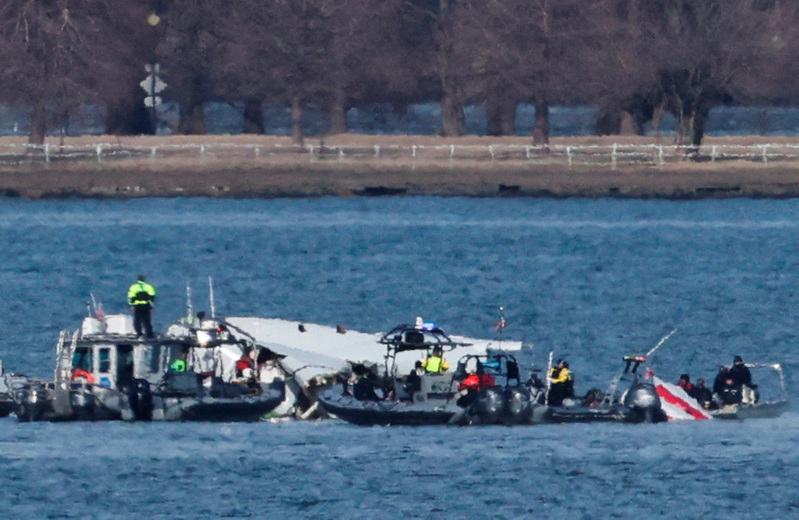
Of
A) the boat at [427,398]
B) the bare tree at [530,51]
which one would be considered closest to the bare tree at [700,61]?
the bare tree at [530,51]

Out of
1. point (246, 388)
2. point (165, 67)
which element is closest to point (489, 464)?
point (246, 388)

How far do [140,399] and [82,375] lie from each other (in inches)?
58.7

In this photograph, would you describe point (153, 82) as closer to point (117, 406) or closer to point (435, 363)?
point (117, 406)

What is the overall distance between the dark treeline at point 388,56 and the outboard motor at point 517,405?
68.4m

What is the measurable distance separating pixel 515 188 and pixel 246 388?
60939 millimetres

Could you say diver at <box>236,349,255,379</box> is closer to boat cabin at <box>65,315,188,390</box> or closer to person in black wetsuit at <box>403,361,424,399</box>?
boat cabin at <box>65,315,188,390</box>

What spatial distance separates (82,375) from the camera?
46.4 m

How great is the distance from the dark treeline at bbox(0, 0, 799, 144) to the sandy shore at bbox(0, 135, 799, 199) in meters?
6.45

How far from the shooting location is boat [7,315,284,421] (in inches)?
1795

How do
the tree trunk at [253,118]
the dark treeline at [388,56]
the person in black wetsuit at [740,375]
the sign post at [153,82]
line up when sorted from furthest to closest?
the tree trunk at [253,118]
the sign post at [153,82]
the dark treeline at [388,56]
the person in black wetsuit at [740,375]

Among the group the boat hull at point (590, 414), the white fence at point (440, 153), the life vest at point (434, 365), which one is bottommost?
the boat hull at point (590, 414)

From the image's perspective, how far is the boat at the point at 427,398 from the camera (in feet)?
147

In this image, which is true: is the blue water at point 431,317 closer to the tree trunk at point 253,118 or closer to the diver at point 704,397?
the diver at point 704,397

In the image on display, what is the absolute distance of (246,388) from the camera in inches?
1836
